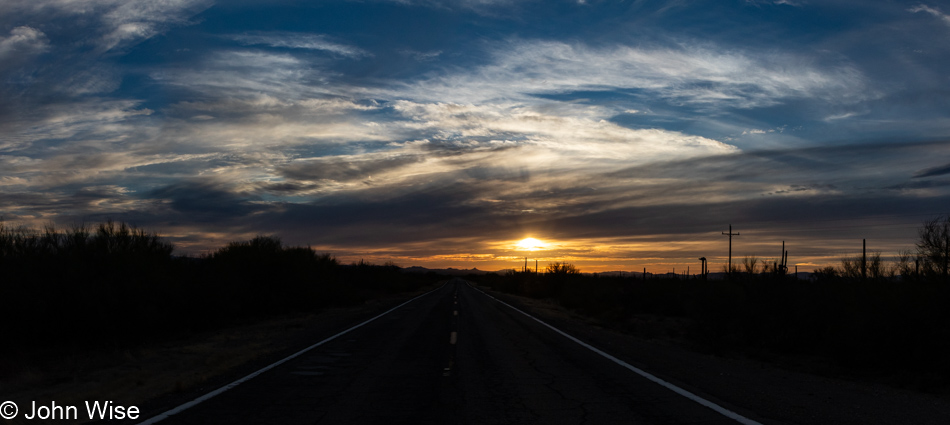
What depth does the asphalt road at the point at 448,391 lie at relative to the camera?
7082mm

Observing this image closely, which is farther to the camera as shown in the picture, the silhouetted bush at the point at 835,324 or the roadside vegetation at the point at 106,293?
the roadside vegetation at the point at 106,293

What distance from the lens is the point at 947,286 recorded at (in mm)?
12211

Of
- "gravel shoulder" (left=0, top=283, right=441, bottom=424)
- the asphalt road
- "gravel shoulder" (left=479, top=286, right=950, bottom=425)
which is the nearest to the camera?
the asphalt road

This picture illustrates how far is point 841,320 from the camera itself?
15.2m

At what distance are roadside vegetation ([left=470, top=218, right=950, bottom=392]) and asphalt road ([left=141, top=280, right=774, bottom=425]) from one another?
20.6ft

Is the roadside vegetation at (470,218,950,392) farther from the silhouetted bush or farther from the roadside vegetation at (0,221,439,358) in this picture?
the roadside vegetation at (0,221,439,358)

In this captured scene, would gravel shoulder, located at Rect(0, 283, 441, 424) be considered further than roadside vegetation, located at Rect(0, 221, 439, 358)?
No

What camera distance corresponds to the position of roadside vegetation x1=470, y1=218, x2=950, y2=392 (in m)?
12.3

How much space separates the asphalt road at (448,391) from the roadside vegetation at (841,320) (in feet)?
20.6

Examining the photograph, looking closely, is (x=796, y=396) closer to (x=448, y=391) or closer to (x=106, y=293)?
(x=448, y=391)

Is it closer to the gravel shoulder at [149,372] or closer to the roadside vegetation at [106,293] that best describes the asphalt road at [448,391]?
the gravel shoulder at [149,372]

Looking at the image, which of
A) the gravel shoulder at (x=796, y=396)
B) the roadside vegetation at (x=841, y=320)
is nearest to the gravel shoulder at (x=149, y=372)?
the gravel shoulder at (x=796, y=396)

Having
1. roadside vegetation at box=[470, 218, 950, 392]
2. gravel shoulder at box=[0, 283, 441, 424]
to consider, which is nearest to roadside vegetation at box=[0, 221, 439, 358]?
gravel shoulder at box=[0, 283, 441, 424]

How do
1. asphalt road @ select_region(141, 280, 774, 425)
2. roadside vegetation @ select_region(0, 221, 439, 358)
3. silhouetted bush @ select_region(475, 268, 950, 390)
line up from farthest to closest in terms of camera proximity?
roadside vegetation @ select_region(0, 221, 439, 358) < silhouetted bush @ select_region(475, 268, 950, 390) < asphalt road @ select_region(141, 280, 774, 425)
